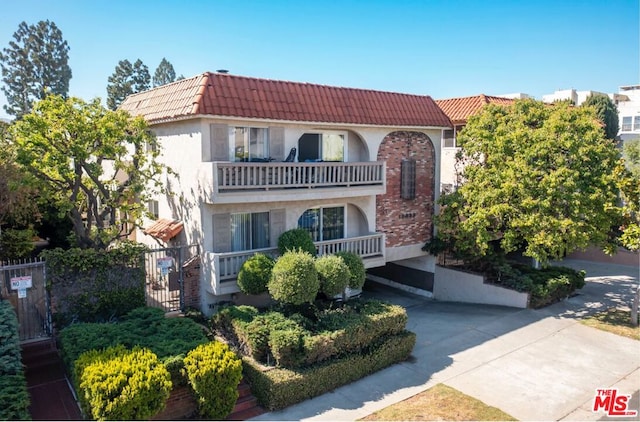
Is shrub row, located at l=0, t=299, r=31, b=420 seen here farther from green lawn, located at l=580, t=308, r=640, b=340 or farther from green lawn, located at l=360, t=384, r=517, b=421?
green lawn, located at l=580, t=308, r=640, b=340

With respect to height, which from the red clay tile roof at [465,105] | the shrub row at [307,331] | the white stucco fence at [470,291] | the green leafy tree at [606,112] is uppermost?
Result: the green leafy tree at [606,112]

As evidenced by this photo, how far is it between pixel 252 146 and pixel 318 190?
107 inches

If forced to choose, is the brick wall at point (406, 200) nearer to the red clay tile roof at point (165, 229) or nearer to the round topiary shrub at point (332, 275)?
the round topiary shrub at point (332, 275)

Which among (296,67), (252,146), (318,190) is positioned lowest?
(318,190)

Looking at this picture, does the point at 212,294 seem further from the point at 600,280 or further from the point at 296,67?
the point at 600,280

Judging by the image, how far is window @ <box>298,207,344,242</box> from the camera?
57.8ft

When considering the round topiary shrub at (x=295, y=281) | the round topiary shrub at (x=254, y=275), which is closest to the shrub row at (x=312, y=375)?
the round topiary shrub at (x=295, y=281)

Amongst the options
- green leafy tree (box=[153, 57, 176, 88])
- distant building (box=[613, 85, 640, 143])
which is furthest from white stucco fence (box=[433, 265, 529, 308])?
green leafy tree (box=[153, 57, 176, 88])

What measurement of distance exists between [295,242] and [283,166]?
2565mm

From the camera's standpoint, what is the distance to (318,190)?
53.0 feet

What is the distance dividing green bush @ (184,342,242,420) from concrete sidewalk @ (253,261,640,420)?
1.16 m

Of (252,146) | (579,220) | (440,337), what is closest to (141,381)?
(252,146)

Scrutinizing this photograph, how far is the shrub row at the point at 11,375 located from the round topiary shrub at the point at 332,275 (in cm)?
748

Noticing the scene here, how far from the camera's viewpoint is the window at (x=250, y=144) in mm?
15445
